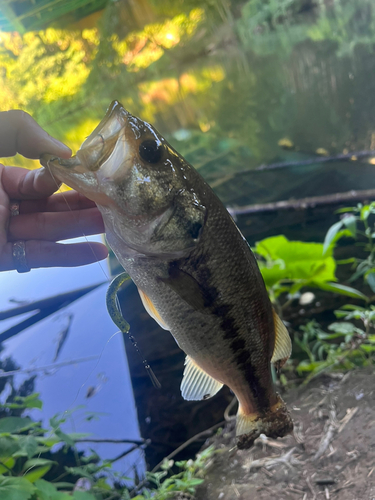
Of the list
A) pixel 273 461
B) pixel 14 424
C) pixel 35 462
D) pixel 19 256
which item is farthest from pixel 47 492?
pixel 273 461

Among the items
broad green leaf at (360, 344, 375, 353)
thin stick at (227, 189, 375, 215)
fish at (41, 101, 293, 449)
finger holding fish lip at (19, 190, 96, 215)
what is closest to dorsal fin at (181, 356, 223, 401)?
fish at (41, 101, 293, 449)

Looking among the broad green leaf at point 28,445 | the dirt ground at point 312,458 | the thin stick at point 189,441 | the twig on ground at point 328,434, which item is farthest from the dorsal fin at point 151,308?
the twig on ground at point 328,434

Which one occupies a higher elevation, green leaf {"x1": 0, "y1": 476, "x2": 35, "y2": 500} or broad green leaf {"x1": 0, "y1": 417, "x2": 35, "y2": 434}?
broad green leaf {"x1": 0, "y1": 417, "x2": 35, "y2": 434}

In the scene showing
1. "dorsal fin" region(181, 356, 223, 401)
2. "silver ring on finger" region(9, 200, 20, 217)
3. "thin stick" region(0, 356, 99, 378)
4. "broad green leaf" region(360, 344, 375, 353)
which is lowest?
"dorsal fin" region(181, 356, 223, 401)

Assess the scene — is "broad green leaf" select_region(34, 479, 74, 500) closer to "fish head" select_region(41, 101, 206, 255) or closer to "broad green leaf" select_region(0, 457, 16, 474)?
"broad green leaf" select_region(0, 457, 16, 474)

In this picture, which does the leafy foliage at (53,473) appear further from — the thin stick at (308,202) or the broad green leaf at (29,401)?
the thin stick at (308,202)

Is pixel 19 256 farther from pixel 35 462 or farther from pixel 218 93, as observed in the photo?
pixel 218 93

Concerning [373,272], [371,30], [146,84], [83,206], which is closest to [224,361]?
[83,206]
